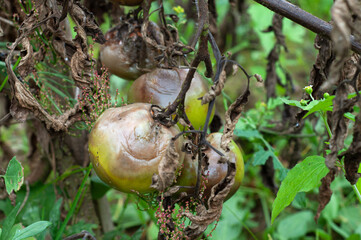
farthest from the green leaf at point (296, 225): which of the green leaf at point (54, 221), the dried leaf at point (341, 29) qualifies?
the dried leaf at point (341, 29)

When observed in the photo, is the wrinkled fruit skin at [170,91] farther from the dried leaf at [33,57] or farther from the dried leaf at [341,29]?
the dried leaf at [341,29]

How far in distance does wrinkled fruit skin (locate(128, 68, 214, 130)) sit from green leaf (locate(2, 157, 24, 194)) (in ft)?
1.10

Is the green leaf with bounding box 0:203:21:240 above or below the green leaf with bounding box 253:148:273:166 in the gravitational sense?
above

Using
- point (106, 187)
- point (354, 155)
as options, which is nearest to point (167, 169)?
point (354, 155)

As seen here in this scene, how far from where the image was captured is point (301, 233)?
1.81 metres

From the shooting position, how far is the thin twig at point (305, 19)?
81 centimetres

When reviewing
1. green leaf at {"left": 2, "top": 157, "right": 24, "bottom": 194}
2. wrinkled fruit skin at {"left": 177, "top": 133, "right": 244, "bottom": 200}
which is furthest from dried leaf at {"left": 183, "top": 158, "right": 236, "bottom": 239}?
green leaf at {"left": 2, "top": 157, "right": 24, "bottom": 194}

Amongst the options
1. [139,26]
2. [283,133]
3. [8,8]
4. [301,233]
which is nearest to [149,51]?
[139,26]

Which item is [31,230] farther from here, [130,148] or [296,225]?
[296,225]

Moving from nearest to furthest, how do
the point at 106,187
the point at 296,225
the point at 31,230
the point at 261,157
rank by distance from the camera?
the point at 31,230
the point at 261,157
the point at 106,187
the point at 296,225

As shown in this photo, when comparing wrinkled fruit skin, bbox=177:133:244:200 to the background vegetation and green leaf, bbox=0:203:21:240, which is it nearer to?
the background vegetation

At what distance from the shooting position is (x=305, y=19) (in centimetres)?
83

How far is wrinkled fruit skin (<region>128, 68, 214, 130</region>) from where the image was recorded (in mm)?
955

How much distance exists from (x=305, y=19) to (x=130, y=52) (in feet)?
1.72
